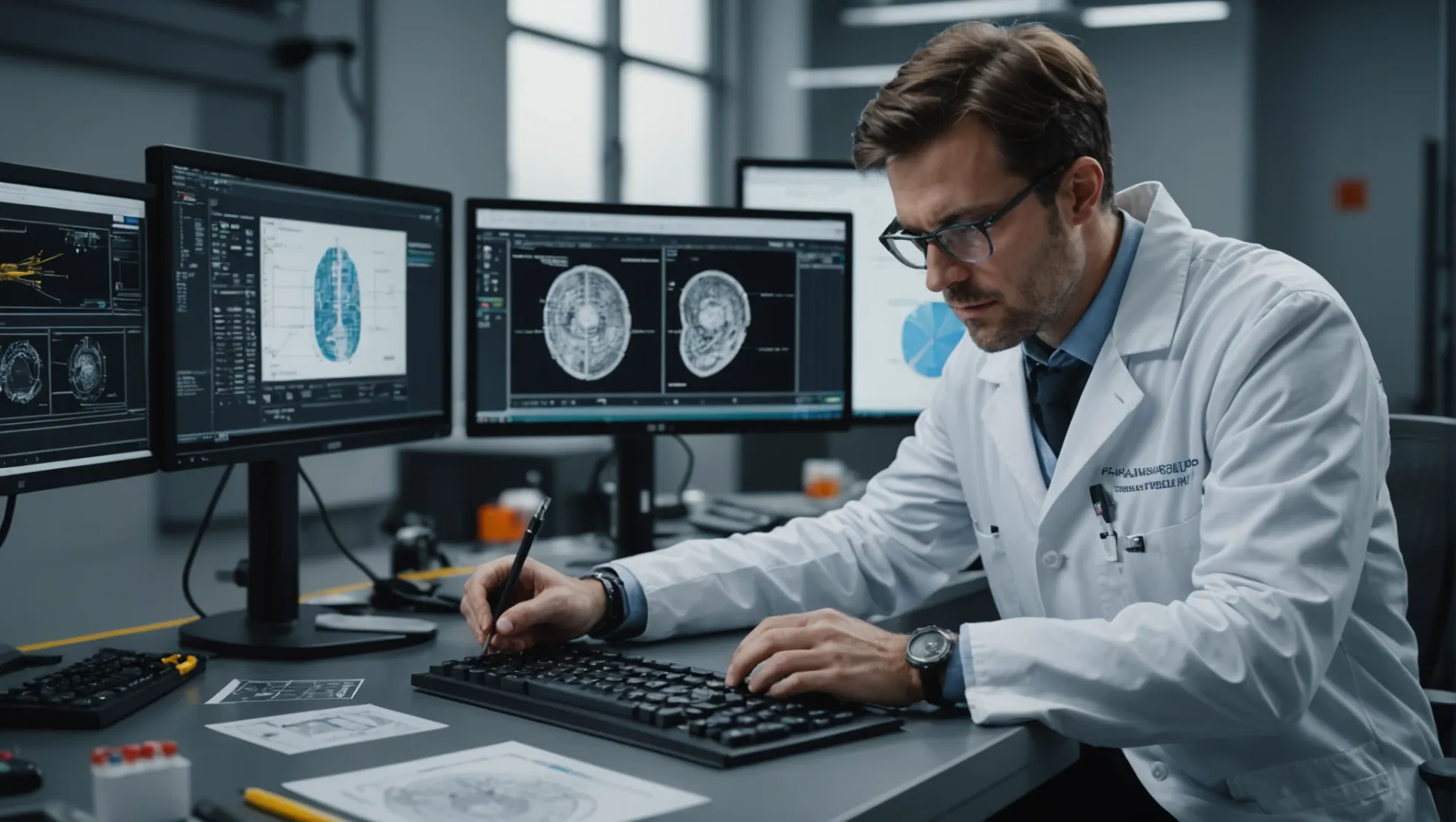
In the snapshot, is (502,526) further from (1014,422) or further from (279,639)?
(1014,422)

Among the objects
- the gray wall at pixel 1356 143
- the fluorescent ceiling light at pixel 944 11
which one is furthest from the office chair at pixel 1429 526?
the fluorescent ceiling light at pixel 944 11

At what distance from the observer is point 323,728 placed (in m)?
0.98

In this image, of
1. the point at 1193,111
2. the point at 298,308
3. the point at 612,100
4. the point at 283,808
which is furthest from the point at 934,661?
the point at 1193,111

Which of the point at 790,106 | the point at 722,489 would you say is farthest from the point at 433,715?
the point at 790,106

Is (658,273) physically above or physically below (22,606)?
above

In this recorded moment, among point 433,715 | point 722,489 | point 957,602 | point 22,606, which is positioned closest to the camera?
point 433,715

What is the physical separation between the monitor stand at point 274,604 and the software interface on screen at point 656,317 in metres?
0.33

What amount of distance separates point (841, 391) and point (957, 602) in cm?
35

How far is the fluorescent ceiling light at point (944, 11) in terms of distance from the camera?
5.17 meters

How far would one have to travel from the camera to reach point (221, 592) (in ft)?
7.05

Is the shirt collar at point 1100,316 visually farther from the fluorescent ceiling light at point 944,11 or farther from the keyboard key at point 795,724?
the fluorescent ceiling light at point 944,11

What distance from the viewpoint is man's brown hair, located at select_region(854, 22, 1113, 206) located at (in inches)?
46.0

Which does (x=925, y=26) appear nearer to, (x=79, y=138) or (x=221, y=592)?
(x=79, y=138)

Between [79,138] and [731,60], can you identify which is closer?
[79,138]
